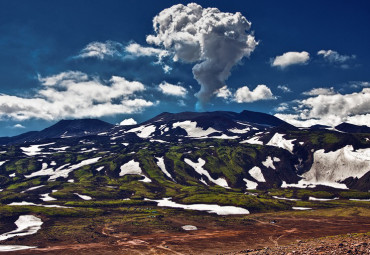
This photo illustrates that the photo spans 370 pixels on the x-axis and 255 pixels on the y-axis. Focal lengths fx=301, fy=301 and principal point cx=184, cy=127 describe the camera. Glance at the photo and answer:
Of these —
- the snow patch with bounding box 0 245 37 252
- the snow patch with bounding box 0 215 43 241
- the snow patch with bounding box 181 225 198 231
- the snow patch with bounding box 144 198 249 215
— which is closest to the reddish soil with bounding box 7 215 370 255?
the snow patch with bounding box 181 225 198 231

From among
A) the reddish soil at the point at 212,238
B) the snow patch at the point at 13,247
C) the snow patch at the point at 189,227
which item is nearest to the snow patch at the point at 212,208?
the reddish soil at the point at 212,238

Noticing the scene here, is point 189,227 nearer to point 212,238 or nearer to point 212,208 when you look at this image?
point 212,238

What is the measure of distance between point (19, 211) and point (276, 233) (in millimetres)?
116365

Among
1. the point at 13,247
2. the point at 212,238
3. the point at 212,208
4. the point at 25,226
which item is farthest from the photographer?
the point at 212,208

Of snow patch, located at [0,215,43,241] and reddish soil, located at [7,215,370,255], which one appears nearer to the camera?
reddish soil, located at [7,215,370,255]

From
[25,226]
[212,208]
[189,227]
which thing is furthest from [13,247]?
[212,208]

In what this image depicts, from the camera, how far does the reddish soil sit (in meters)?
77.1

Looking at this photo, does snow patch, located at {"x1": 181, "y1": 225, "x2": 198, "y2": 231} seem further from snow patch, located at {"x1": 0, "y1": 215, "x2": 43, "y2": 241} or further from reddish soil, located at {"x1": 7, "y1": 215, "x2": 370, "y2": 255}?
snow patch, located at {"x1": 0, "y1": 215, "x2": 43, "y2": 241}

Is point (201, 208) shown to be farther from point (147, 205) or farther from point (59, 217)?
point (59, 217)

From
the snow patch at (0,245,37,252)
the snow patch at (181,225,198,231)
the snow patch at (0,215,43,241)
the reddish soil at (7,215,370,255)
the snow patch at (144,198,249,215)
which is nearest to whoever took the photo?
the reddish soil at (7,215,370,255)

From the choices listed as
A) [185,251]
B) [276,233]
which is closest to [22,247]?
[185,251]

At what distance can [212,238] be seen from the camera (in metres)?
92.0

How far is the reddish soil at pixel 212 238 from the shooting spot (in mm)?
77125

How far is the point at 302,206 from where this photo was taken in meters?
180
